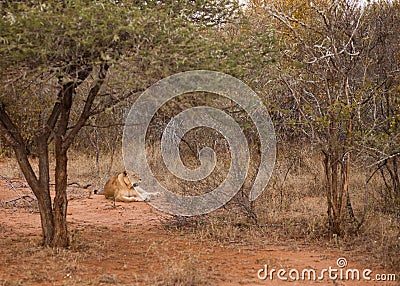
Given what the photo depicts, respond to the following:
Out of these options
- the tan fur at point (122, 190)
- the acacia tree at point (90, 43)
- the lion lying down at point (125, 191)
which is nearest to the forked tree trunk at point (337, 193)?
the acacia tree at point (90, 43)

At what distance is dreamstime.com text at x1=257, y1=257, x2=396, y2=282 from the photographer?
5859 mm

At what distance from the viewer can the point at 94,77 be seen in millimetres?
5574

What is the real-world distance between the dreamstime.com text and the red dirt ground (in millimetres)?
64

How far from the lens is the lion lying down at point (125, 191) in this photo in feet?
37.9

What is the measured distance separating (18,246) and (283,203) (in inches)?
170

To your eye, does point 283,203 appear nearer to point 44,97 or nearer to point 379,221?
point 379,221

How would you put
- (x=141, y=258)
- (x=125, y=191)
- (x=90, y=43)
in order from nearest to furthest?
(x=90, y=43)
(x=141, y=258)
(x=125, y=191)

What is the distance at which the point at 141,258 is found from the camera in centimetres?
672

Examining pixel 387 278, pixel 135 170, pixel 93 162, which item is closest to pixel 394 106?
pixel 387 278

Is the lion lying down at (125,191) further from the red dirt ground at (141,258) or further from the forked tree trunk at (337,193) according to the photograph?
the forked tree trunk at (337,193)

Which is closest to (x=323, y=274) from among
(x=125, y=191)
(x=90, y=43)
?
(x=90, y=43)

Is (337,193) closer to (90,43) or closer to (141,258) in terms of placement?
(141,258)
